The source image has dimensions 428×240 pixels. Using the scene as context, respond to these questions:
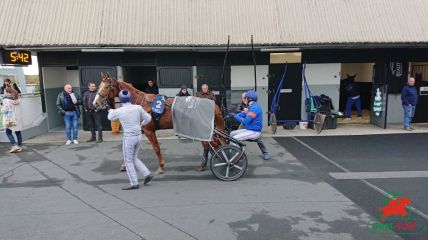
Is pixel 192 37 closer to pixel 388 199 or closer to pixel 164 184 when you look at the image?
pixel 164 184

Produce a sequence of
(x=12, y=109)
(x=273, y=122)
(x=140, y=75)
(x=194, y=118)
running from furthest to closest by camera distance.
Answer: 1. (x=140, y=75)
2. (x=273, y=122)
3. (x=12, y=109)
4. (x=194, y=118)

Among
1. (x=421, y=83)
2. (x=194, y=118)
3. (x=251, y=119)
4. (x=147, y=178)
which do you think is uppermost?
(x=421, y=83)

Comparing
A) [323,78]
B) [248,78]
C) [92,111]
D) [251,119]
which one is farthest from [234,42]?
[92,111]

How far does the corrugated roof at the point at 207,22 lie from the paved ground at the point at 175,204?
4.39 metres

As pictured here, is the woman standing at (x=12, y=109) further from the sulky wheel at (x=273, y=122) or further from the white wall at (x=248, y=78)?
the sulky wheel at (x=273, y=122)

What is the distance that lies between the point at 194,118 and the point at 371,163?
13.3 ft

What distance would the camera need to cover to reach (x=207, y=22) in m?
10.8

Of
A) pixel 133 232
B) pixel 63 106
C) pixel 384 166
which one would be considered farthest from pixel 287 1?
pixel 133 232

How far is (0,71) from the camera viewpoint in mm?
18984

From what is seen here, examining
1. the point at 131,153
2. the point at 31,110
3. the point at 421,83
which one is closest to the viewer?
the point at 131,153

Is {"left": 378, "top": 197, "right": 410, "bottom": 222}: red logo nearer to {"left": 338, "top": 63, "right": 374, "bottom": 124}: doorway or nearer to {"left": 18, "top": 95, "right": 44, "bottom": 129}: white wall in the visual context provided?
{"left": 338, "top": 63, "right": 374, "bottom": 124}: doorway

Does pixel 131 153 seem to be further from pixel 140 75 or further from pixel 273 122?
pixel 140 75

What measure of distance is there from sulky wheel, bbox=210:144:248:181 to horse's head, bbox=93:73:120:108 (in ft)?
7.55

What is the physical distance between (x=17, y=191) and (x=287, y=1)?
382 inches
